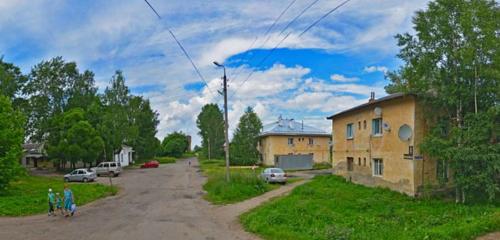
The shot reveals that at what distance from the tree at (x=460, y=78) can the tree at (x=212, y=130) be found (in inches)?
2616

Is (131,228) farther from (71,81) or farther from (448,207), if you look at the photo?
(71,81)

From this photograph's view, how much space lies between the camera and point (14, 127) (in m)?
30.0

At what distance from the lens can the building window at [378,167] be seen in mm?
26445

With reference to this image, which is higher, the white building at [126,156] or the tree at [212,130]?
the tree at [212,130]

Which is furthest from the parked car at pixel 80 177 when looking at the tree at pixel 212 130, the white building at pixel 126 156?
the tree at pixel 212 130

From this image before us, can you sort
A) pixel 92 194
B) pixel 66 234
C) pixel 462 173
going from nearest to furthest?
1. pixel 66 234
2. pixel 462 173
3. pixel 92 194

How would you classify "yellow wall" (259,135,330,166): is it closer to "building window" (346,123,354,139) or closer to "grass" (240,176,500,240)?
"building window" (346,123,354,139)

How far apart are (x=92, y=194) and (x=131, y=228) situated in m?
13.7

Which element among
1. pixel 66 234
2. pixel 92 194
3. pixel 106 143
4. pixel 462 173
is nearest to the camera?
pixel 66 234

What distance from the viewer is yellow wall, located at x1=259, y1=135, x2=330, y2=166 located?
57656 millimetres

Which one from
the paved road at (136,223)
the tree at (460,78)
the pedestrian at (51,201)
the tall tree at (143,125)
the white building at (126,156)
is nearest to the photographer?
the paved road at (136,223)

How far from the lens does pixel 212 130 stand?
92.6m

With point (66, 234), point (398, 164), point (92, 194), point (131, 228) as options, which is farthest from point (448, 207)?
point (92, 194)

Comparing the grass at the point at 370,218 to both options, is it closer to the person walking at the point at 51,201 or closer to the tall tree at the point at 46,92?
the person walking at the point at 51,201
